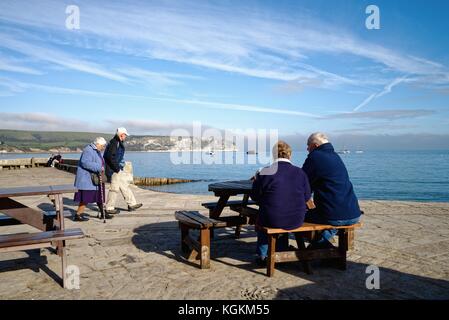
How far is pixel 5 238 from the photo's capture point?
3840 millimetres

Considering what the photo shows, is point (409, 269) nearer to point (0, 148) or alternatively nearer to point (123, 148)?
point (123, 148)

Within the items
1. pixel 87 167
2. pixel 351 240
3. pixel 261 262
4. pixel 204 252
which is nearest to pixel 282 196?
pixel 261 262

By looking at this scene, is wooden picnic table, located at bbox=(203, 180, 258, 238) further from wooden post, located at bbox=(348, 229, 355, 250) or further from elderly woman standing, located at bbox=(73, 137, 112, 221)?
elderly woman standing, located at bbox=(73, 137, 112, 221)

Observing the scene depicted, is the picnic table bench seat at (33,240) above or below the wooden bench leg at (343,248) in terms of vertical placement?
above

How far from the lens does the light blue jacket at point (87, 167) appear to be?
7363 mm

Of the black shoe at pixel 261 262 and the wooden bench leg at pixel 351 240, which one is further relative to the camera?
the wooden bench leg at pixel 351 240

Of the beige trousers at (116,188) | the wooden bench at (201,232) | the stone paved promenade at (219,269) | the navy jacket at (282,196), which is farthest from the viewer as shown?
the beige trousers at (116,188)

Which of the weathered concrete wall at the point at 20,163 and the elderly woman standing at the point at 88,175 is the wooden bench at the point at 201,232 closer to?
the elderly woman standing at the point at 88,175

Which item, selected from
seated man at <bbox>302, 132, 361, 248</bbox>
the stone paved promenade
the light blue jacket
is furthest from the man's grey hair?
the light blue jacket

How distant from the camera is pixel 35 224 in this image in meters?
4.82

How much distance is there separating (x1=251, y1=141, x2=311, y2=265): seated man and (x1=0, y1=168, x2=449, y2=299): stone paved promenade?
728mm

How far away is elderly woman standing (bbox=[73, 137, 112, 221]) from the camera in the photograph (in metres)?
7.38

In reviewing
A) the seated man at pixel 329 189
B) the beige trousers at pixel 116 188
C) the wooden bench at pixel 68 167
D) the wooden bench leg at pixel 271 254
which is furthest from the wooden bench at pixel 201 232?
the wooden bench at pixel 68 167
